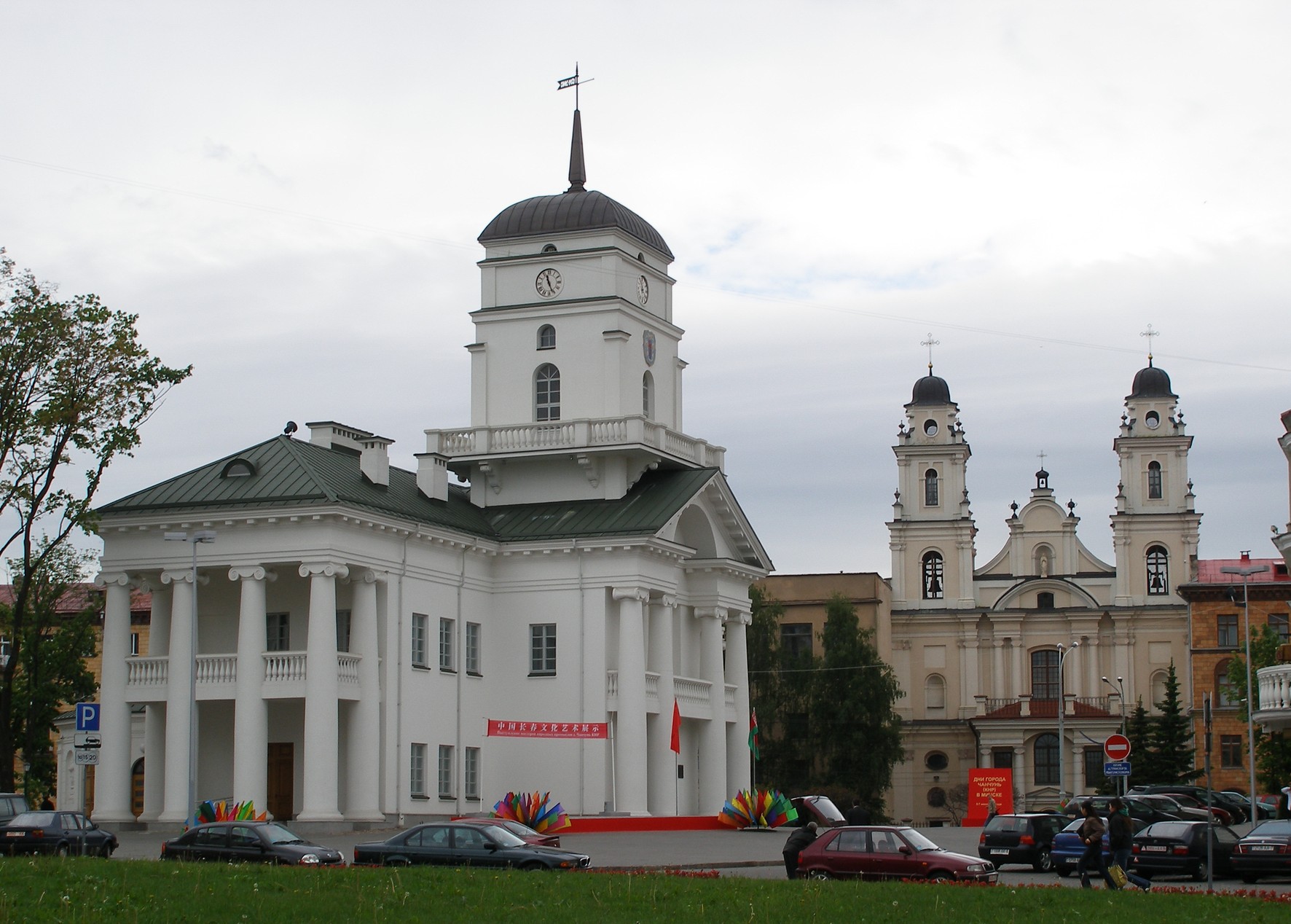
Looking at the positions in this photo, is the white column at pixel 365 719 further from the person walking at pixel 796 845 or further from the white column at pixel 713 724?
the person walking at pixel 796 845

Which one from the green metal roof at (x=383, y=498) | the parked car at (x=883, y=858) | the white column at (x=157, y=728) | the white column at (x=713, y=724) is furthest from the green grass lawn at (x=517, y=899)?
the white column at (x=713, y=724)

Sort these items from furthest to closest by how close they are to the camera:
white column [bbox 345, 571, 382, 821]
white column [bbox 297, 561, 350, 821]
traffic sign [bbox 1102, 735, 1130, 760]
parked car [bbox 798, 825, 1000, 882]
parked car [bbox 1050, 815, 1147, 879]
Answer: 1. white column [bbox 345, 571, 382, 821]
2. white column [bbox 297, 561, 350, 821]
3. traffic sign [bbox 1102, 735, 1130, 760]
4. parked car [bbox 1050, 815, 1147, 879]
5. parked car [bbox 798, 825, 1000, 882]

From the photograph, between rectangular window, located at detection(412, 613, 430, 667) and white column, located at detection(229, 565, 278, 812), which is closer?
white column, located at detection(229, 565, 278, 812)

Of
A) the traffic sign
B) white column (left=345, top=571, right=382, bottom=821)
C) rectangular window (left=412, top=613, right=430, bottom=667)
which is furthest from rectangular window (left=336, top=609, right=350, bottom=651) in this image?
the traffic sign

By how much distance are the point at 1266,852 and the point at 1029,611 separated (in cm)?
7777

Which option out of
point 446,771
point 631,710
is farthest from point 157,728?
point 631,710

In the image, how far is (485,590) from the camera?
177ft

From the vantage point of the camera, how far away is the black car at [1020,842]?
122 ft

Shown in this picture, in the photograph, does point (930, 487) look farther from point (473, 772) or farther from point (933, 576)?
point (473, 772)

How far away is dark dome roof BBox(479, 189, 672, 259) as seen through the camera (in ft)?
189

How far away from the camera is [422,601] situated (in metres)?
50.6

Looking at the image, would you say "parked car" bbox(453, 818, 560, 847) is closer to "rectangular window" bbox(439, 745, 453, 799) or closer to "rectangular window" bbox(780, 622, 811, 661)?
"rectangular window" bbox(439, 745, 453, 799)

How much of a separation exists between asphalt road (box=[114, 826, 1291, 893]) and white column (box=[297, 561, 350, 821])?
3.76 feet

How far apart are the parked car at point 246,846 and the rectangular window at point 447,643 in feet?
64.1
